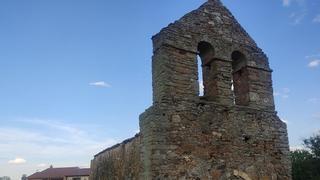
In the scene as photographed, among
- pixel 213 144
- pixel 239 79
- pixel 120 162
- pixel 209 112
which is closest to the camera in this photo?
pixel 213 144

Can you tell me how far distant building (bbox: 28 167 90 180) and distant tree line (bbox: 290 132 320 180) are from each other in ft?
72.6

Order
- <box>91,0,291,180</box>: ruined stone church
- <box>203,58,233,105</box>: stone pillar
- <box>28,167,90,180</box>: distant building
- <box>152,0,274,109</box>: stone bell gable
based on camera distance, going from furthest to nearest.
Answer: <box>28,167,90,180</box>: distant building, <box>203,58,233,105</box>: stone pillar, <box>152,0,274,109</box>: stone bell gable, <box>91,0,291,180</box>: ruined stone church

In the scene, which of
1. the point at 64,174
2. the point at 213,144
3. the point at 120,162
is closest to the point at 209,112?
the point at 213,144

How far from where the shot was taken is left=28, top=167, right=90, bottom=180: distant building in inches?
1609

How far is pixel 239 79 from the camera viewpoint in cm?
840

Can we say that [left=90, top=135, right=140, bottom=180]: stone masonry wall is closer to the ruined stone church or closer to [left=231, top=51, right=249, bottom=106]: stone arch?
the ruined stone church

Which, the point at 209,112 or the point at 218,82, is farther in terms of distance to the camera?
the point at 218,82

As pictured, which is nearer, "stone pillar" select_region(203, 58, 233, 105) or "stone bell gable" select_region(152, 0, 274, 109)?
"stone bell gable" select_region(152, 0, 274, 109)

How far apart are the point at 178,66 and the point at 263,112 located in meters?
2.27

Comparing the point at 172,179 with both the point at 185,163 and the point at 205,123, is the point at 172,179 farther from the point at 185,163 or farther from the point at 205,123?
the point at 205,123

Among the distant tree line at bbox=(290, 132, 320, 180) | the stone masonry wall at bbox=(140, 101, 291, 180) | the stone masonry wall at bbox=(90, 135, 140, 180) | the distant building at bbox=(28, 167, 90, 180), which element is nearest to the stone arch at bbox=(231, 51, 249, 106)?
the stone masonry wall at bbox=(140, 101, 291, 180)

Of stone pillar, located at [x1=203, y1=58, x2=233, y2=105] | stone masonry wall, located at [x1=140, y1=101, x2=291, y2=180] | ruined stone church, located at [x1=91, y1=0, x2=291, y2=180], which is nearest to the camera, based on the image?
stone masonry wall, located at [x1=140, y1=101, x2=291, y2=180]

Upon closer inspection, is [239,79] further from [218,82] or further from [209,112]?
[209,112]

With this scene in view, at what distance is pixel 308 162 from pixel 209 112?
25.6 m
